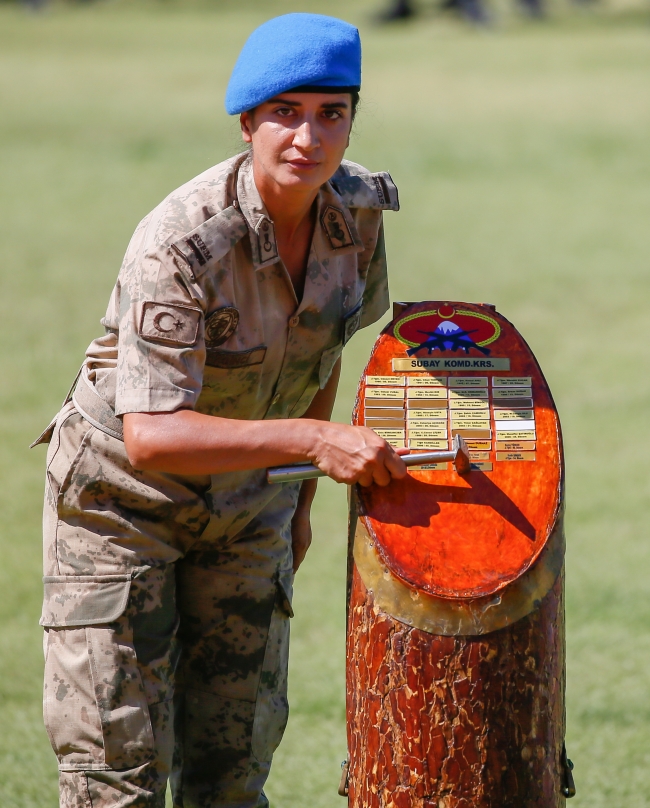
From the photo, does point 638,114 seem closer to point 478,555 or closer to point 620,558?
point 620,558

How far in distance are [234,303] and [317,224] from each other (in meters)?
0.26

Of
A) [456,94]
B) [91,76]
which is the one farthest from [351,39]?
[91,76]

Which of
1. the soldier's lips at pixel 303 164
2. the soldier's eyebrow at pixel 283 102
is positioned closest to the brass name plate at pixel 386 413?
the soldier's lips at pixel 303 164

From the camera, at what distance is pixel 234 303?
2.25 meters

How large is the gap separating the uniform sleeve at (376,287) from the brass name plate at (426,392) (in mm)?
360

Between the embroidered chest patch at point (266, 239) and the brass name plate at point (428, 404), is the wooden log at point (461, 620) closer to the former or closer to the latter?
the brass name plate at point (428, 404)

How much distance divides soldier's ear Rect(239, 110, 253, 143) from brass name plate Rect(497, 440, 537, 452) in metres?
0.74

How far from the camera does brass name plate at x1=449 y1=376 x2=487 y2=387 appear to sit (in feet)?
7.56

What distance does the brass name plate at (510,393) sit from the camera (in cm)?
229

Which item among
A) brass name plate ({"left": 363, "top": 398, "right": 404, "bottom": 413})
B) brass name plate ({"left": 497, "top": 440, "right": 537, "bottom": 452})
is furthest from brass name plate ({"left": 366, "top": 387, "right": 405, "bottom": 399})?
brass name plate ({"left": 497, "top": 440, "right": 537, "bottom": 452})

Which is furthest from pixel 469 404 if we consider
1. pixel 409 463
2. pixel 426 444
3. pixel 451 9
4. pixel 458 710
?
pixel 451 9

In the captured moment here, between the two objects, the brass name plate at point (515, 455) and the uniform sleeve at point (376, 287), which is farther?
the uniform sleeve at point (376, 287)

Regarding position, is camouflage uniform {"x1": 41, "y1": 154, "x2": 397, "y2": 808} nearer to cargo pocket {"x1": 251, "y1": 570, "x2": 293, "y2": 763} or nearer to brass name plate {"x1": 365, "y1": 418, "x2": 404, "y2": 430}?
cargo pocket {"x1": 251, "y1": 570, "x2": 293, "y2": 763}

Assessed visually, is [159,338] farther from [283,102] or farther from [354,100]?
[354,100]
